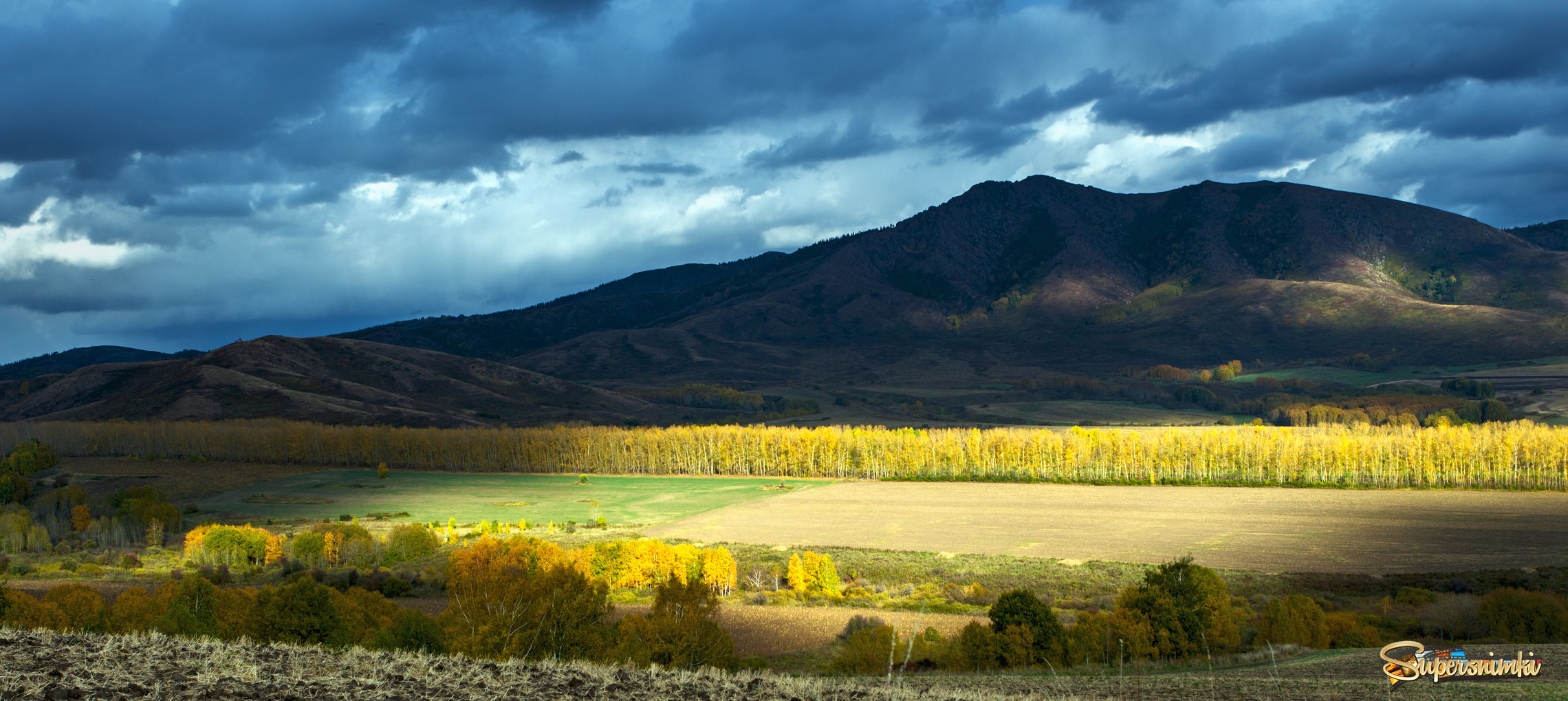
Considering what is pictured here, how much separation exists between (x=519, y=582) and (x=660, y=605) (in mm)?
6912

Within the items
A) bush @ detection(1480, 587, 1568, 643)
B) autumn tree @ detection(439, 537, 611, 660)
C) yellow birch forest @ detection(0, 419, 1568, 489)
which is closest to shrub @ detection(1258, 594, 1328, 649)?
bush @ detection(1480, 587, 1568, 643)

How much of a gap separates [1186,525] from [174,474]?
414 ft

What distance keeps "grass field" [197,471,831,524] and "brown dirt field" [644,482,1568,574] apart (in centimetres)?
998

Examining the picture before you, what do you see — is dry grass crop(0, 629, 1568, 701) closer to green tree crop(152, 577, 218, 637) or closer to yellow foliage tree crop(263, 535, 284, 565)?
green tree crop(152, 577, 218, 637)

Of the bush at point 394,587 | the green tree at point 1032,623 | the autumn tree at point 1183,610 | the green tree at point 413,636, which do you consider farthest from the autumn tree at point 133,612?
the autumn tree at point 1183,610

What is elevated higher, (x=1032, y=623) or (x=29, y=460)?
(x=29, y=460)

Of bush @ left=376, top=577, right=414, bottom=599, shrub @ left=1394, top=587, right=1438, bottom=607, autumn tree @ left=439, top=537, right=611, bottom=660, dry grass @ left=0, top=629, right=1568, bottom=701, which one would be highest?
dry grass @ left=0, top=629, right=1568, bottom=701

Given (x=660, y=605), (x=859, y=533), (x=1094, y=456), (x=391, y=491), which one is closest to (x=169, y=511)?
(x=391, y=491)

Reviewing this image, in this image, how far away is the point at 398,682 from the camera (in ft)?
52.1

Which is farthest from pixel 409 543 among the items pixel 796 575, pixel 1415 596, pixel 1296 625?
pixel 1415 596

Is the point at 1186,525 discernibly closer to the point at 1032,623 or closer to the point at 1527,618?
the point at 1527,618

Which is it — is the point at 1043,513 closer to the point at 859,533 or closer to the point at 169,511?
the point at 859,533

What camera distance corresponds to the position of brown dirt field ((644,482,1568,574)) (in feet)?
228

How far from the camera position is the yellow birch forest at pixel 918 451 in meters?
110
